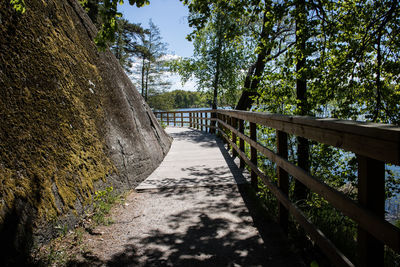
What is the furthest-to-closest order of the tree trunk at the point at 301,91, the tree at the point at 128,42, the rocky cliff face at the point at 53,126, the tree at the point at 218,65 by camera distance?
1. the tree at the point at 128,42
2. the tree at the point at 218,65
3. the tree trunk at the point at 301,91
4. the rocky cliff face at the point at 53,126

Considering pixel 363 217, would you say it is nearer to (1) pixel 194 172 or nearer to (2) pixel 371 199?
(2) pixel 371 199

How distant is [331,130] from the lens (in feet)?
6.07

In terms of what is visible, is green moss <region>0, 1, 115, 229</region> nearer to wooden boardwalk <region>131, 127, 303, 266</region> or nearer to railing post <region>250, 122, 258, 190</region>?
wooden boardwalk <region>131, 127, 303, 266</region>

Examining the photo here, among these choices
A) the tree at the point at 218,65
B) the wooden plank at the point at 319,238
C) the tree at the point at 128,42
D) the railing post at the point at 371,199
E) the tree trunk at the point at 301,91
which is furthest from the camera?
the tree at the point at 128,42

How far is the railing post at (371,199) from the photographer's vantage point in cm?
145

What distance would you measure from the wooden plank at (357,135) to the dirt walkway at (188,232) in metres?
1.22

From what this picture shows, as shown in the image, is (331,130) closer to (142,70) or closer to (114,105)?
(114,105)

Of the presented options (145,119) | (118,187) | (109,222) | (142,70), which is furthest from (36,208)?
(142,70)

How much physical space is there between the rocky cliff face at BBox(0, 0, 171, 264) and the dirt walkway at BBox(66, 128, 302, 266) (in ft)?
1.69

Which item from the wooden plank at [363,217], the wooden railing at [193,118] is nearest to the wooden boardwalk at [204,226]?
the wooden plank at [363,217]

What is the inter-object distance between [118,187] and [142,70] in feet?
124

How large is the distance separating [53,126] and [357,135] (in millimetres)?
3099

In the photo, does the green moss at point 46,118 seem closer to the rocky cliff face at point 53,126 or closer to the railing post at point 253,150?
the rocky cliff face at point 53,126

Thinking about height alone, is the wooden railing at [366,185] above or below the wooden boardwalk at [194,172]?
above
